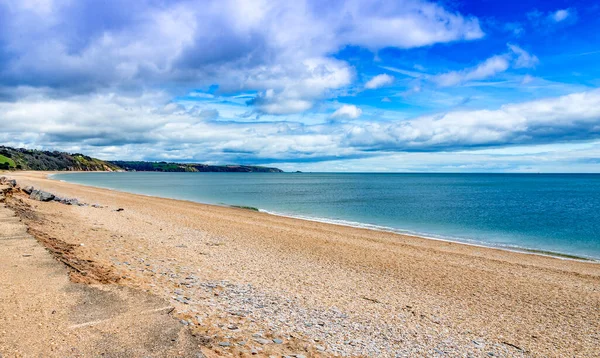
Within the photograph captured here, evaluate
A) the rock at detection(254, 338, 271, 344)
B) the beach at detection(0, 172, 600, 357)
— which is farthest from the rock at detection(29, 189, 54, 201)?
the rock at detection(254, 338, 271, 344)

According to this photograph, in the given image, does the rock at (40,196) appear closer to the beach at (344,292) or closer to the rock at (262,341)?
the beach at (344,292)

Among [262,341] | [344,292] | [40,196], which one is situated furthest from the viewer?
[40,196]

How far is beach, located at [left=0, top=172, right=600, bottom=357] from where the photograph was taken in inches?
337

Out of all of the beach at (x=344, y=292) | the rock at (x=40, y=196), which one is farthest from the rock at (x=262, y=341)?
the rock at (x=40, y=196)

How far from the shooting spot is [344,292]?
12625 millimetres

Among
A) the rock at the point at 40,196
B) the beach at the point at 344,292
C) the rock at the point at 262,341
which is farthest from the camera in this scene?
the rock at the point at 40,196

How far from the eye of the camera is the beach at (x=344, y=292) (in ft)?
28.1

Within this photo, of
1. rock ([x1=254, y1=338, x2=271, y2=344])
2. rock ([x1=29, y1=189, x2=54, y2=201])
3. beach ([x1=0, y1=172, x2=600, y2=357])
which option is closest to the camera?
rock ([x1=254, y1=338, x2=271, y2=344])

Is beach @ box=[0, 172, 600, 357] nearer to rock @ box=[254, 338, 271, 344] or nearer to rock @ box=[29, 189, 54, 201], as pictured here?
rock @ box=[254, 338, 271, 344]

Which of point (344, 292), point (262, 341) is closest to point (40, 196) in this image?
point (344, 292)

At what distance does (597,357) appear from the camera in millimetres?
9109

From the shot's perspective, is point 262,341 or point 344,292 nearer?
point 262,341

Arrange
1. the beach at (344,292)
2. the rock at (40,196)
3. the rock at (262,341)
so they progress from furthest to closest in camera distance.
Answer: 1. the rock at (40,196)
2. the beach at (344,292)
3. the rock at (262,341)

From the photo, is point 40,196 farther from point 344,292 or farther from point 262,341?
point 262,341
